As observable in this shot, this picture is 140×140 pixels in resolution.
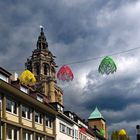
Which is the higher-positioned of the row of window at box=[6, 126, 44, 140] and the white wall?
the white wall

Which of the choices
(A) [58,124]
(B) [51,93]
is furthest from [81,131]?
(B) [51,93]

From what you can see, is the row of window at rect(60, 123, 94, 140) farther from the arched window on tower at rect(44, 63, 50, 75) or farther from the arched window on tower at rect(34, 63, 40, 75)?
the arched window on tower at rect(44, 63, 50, 75)

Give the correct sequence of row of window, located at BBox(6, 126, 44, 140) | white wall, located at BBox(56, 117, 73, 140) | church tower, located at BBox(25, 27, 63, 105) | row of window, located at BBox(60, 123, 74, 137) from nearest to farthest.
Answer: row of window, located at BBox(6, 126, 44, 140) < white wall, located at BBox(56, 117, 73, 140) < row of window, located at BBox(60, 123, 74, 137) < church tower, located at BBox(25, 27, 63, 105)

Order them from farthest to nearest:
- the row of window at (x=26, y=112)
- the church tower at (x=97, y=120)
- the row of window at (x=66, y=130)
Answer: the church tower at (x=97, y=120), the row of window at (x=66, y=130), the row of window at (x=26, y=112)

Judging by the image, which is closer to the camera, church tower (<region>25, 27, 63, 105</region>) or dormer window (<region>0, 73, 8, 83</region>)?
dormer window (<region>0, 73, 8, 83</region>)

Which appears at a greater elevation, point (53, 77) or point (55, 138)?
point (53, 77)

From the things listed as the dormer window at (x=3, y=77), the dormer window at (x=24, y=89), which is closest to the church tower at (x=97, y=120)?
the dormer window at (x=24, y=89)

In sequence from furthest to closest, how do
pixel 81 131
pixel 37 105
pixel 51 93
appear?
pixel 51 93 → pixel 81 131 → pixel 37 105

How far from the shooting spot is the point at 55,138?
2891 inches

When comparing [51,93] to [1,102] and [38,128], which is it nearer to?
[38,128]

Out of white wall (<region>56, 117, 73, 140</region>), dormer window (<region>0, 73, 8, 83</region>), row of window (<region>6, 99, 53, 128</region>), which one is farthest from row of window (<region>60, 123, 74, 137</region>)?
dormer window (<region>0, 73, 8, 83</region>)

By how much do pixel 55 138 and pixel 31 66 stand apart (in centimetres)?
11115

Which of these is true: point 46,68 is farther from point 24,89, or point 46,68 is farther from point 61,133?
point 24,89

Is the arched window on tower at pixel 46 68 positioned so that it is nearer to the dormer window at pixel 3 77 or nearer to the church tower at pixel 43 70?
the church tower at pixel 43 70
